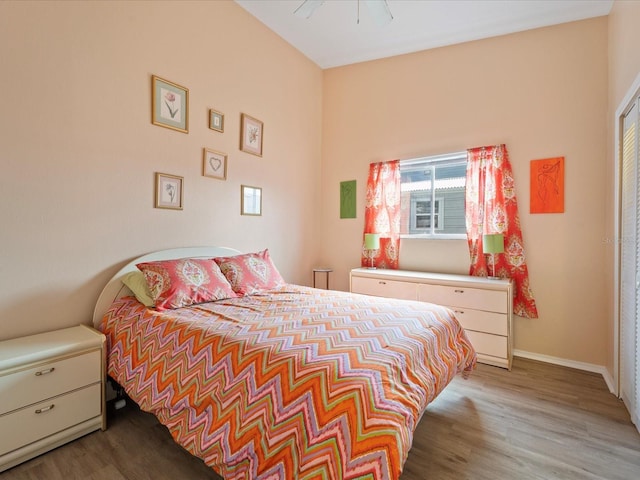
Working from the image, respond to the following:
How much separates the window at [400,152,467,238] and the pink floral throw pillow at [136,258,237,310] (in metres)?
2.29

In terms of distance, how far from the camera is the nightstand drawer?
4.95 ft

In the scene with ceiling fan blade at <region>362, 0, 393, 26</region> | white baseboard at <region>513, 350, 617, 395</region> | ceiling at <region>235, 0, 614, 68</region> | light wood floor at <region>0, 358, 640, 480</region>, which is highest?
ceiling at <region>235, 0, 614, 68</region>

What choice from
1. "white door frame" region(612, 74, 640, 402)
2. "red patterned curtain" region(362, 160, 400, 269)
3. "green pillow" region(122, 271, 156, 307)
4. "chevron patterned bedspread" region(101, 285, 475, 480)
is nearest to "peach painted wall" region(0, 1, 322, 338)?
"green pillow" region(122, 271, 156, 307)

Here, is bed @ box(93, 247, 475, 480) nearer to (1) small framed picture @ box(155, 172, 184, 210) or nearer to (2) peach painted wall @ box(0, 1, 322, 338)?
(2) peach painted wall @ box(0, 1, 322, 338)

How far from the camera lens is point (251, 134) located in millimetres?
3205

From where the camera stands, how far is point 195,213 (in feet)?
A: 8.91

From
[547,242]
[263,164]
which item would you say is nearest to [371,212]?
[263,164]

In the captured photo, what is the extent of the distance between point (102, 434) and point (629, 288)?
11.3 ft

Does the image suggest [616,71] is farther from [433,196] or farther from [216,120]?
[216,120]

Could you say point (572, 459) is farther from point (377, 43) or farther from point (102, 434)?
point (377, 43)

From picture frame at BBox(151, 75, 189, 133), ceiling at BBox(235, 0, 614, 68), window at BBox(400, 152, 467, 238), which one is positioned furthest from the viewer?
window at BBox(400, 152, 467, 238)

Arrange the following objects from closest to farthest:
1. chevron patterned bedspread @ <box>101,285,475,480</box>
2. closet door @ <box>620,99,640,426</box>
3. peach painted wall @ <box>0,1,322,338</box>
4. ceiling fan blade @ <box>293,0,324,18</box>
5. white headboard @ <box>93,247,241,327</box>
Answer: chevron patterned bedspread @ <box>101,285,475,480</box>, peach painted wall @ <box>0,1,322,338</box>, closet door @ <box>620,99,640,426</box>, white headboard @ <box>93,247,241,327</box>, ceiling fan blade @ <box>293,0,324,18</box>

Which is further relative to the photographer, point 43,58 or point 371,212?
point 371,212

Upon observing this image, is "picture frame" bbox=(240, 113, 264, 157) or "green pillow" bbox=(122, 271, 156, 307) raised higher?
"picture frame" bbox=(240, 113, 264, 157)
